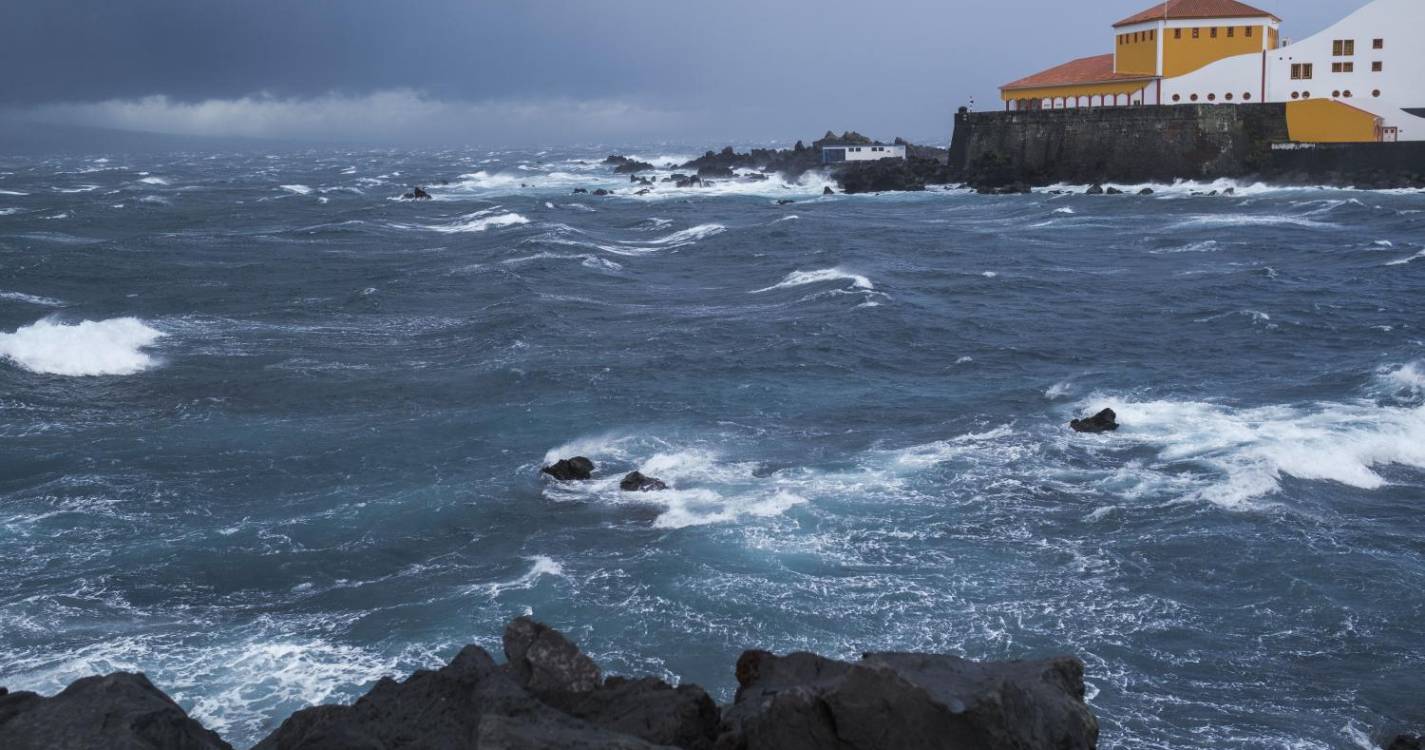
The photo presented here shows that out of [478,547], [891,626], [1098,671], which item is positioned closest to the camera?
[1098,671]

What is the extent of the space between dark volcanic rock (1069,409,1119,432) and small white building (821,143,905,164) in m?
80.8

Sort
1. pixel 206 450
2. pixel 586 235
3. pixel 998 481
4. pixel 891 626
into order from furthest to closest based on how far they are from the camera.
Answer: pixel 586 235 → pixel 206 450 → pixel 998 481 → pixel 891 626

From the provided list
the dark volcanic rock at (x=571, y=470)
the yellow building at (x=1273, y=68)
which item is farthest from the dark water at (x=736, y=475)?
the yellow building at (x=1273, y=68)

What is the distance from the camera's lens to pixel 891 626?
1684cm

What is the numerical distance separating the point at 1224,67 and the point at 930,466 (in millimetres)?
63247

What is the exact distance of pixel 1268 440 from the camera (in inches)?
962

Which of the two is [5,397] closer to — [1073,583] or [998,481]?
[998,481]

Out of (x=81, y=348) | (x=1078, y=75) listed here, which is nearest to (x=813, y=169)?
(x=1078, y=75)

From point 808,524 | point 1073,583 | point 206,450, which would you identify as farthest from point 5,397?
point 1073,583

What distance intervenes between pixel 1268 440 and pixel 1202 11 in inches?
2376

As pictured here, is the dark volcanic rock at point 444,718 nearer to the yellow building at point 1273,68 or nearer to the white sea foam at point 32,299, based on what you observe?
the white sea foam at point 32,299

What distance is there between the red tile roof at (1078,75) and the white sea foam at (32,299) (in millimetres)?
62968

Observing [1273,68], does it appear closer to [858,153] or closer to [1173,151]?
[1173,151]

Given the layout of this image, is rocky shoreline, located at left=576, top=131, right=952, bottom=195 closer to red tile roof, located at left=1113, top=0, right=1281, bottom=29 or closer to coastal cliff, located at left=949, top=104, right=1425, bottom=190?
coastal cliff, located at left=949, top=104, right=1425, bottom=190
